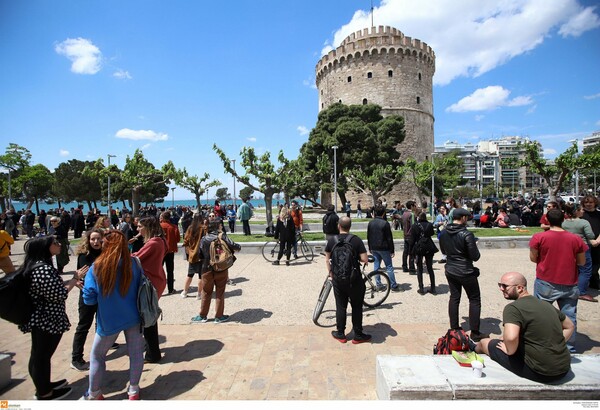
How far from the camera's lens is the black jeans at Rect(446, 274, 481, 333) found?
4.33 metres

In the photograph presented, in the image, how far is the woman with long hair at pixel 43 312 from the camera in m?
3.06

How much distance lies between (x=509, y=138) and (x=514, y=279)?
162001mm

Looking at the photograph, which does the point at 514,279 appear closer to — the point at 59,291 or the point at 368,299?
the point at 368,299

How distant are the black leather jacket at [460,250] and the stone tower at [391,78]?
3740 cm

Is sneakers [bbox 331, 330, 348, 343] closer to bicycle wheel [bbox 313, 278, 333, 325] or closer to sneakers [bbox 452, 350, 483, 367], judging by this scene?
bicycle wheel [bbox 313, 278, 333, 325]

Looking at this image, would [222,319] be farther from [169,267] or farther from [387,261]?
[387,261]

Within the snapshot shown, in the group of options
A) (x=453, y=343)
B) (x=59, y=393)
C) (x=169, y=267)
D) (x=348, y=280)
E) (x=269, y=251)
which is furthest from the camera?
(x=269, y=251)

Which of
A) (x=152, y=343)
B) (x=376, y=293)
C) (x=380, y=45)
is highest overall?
(x=380, y=45)

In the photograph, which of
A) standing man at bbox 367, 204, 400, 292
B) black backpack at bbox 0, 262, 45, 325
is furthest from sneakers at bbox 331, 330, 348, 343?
black backpack at bbox 0, 262, 45, 325

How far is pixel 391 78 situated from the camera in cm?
3984

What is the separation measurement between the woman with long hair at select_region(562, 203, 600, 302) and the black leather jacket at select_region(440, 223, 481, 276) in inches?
84.3

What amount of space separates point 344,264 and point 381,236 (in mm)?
2549

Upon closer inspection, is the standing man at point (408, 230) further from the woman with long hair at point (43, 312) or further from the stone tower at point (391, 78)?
the stone tower at point (391, 78)

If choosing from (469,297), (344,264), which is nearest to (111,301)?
(344,264)
